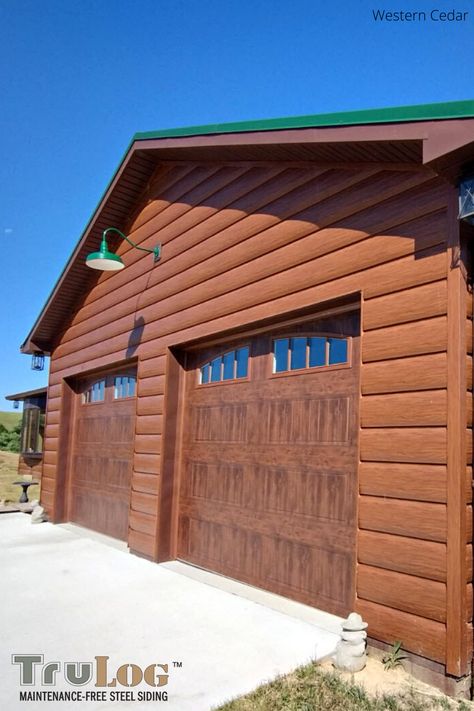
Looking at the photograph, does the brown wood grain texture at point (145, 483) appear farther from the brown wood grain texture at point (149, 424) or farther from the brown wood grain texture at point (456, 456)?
the brown wood grain texture at point (456, 456)

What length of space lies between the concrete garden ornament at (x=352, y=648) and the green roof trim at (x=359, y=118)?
10.8 feet

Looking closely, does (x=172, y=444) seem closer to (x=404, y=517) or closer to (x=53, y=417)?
(x=404, y=517)

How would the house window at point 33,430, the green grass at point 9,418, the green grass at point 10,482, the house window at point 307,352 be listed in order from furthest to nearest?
the green grass at point 9,418 < the house window at point 33,430 < the green grass at point 10,482 < the house window at point 307,352

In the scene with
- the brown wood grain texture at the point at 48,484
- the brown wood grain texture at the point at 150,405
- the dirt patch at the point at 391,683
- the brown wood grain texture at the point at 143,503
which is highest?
the brown wood grain texture at the point at 150,405

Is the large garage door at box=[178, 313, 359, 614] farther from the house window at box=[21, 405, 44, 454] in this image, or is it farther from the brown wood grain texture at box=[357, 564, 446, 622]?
the house window at box=[21, 405, 44, 454]

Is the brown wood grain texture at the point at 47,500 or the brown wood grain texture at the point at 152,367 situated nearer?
the brown wood grain texture at the point at 152,367

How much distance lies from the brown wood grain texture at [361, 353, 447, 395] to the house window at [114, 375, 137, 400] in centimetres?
474

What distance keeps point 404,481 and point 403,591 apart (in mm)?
702

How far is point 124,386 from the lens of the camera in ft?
27.9

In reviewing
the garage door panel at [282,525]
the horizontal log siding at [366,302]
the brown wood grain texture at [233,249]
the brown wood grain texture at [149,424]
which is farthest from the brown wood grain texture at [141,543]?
the brown wood grain texture at [233,249]

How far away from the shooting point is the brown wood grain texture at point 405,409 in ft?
11.8

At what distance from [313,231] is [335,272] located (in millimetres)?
514

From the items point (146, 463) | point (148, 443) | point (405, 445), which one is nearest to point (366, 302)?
point (405, 445)

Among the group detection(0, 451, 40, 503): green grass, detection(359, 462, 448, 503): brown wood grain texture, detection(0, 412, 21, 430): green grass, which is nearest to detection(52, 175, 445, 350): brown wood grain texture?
detection(359, 462, 448, 503): brown wood grain texture
